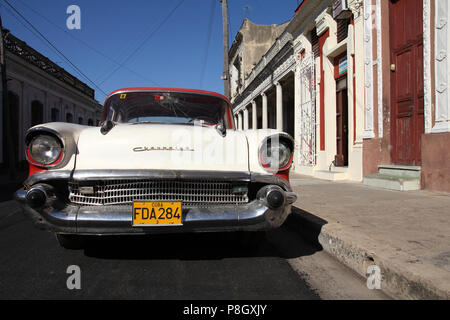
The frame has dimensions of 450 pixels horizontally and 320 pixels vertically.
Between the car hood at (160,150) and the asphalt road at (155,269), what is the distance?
0.75m

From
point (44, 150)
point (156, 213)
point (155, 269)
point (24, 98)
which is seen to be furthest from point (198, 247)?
point (24, 98)

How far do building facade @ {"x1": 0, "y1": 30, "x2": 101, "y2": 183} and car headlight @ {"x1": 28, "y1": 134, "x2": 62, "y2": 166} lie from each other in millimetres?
10683

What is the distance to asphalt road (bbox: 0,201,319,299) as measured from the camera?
1.98 metres

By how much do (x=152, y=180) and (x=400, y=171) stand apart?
5.42 meters

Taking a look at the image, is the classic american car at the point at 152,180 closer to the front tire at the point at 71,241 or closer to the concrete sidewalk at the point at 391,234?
the front tire at the point at 71,241

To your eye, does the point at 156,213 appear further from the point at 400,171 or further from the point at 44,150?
the point at 400,171

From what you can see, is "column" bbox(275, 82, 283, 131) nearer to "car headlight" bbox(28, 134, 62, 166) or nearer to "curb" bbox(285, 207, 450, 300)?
"curb" bbox(285, 207, 450, 300)

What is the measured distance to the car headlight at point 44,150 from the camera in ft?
7.61

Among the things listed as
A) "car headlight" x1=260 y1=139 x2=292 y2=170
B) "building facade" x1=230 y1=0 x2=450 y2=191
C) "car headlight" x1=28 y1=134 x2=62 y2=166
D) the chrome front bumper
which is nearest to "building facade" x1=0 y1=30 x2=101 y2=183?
"building facade" x1=230 y1=0 x2=450 y2=191

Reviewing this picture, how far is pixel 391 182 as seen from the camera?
580 cm

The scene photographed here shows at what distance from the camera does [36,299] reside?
188 centimetres

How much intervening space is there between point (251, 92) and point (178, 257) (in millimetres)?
17805
